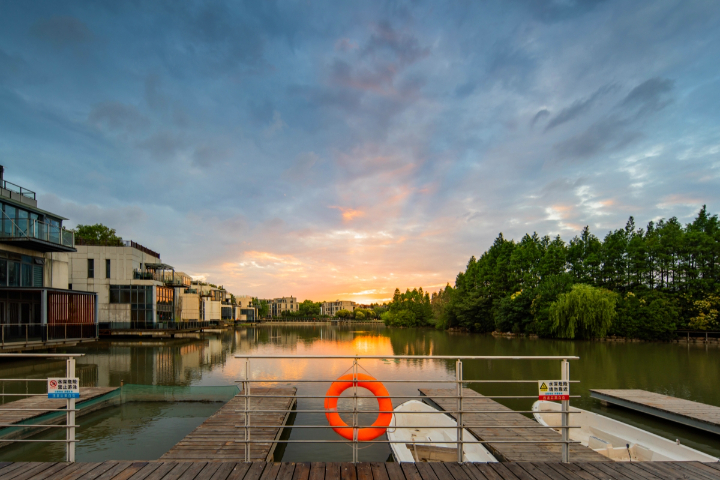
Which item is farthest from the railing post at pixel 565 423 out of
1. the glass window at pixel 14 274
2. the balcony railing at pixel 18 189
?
the balcony railing at pixel 18 189

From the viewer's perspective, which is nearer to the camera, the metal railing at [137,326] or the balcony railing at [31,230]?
the balcony railing at [31,230]

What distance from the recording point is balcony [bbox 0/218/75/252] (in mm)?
17703

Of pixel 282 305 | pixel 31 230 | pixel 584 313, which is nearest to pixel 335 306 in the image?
pixel 282 305

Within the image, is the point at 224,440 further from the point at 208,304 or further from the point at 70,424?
the point at 208,304

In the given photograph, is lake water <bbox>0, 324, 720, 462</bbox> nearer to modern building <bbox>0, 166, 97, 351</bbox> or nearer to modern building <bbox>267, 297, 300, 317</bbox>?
modern building <bbox>0, 166, 97, 351</bbox>

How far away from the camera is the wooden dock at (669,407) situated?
7.22 metres

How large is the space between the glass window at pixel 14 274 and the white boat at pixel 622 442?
2336 cm

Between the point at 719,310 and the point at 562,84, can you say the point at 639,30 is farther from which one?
the point at 719,310

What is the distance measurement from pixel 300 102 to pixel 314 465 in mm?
17065

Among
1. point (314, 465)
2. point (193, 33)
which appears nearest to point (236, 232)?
point (193, 33)

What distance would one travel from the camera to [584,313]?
2952 centimetres

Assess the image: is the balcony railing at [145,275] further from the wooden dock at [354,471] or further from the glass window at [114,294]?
the wooden dock at [354,471]

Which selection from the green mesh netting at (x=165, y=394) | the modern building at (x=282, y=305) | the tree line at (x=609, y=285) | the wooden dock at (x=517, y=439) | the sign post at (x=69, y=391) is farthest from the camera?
the modern building at (x=282, y=305)

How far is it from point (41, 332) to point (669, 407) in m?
23.8
